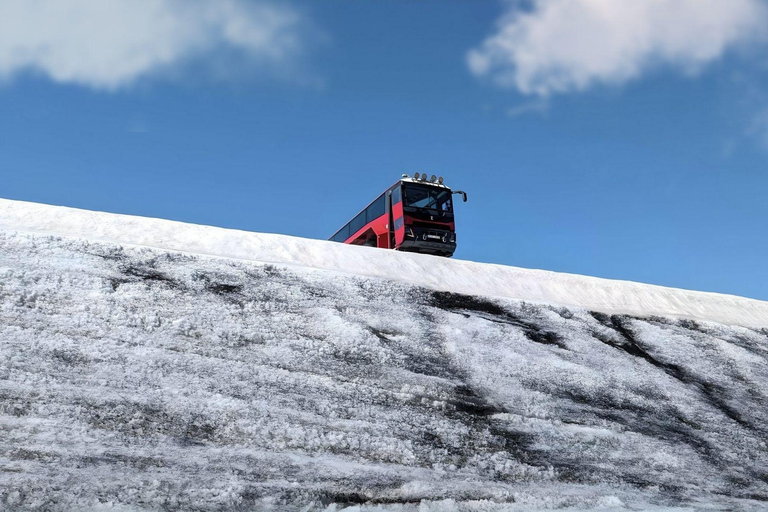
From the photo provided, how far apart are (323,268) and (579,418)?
3.56 meters

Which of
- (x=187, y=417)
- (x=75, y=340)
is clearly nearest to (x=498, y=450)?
(x=187, y=417)

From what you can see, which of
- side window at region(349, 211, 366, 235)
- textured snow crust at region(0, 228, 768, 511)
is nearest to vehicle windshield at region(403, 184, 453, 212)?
side window at region(349, 211, 366, 235)

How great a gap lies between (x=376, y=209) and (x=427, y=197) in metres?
1.86

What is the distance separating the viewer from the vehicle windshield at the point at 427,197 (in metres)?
16.5

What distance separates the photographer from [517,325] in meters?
7.38

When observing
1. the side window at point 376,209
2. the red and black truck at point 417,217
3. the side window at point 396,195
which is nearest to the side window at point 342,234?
the side window at point 376,209

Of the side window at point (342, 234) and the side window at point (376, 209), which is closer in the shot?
the side window at point (376, 209)

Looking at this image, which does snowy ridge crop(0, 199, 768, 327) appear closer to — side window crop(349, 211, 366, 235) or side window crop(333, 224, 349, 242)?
side window crop(349, 211, 366, 235)

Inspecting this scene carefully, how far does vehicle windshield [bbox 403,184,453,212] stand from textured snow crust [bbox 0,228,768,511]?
347 inches

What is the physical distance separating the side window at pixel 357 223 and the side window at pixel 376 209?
1.59 ft

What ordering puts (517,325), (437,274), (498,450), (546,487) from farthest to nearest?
(437,274) → (517,325) → (498,450) → (546,487)

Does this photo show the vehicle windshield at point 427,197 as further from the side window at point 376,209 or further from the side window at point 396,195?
the side window at point 376,209

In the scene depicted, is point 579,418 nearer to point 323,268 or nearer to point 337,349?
point 337,349

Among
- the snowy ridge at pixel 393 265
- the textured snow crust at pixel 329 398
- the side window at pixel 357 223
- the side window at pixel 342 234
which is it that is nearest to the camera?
the textured snow crust at pixel 329 398
